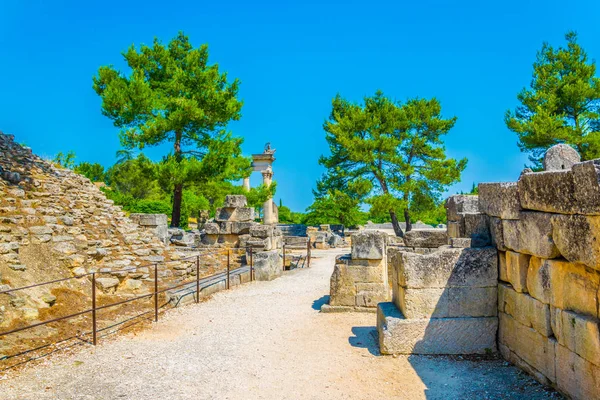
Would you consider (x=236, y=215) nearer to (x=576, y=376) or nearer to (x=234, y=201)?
(x=234, y=201)

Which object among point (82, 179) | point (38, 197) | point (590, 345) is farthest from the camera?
point (82, 179)

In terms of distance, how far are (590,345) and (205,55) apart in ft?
69.9

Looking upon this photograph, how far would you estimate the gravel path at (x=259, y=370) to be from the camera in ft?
14.9

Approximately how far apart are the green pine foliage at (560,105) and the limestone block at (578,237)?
1953cm

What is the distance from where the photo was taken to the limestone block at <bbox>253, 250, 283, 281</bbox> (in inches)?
481

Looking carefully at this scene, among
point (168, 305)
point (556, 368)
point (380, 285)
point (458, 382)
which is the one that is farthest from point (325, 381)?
point (168, 305)

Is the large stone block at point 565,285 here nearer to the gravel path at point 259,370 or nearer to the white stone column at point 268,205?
the gravel path at point 259,370

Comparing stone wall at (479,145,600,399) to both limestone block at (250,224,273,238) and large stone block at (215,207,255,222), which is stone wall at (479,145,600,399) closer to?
limestone block at (250,224,273,238)

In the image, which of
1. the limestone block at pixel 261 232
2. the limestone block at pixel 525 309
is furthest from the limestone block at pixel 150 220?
the limestone block at pixel 525 309

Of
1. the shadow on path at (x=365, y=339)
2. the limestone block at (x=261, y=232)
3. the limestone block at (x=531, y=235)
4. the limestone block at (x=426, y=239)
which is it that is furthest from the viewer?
the limestone block at (x=261, y=232)

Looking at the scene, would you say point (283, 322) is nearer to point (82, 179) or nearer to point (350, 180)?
point (82, 179)

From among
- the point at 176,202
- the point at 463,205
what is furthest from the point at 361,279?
the point at 176,202

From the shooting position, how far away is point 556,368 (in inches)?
166

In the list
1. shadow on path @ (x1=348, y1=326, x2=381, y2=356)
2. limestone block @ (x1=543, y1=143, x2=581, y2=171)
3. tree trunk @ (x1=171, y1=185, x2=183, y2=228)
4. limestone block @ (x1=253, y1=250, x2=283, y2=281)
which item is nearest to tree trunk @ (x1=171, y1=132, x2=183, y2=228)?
tree trunk @ (x1=171, y1=185, x2=183, y2=228)
